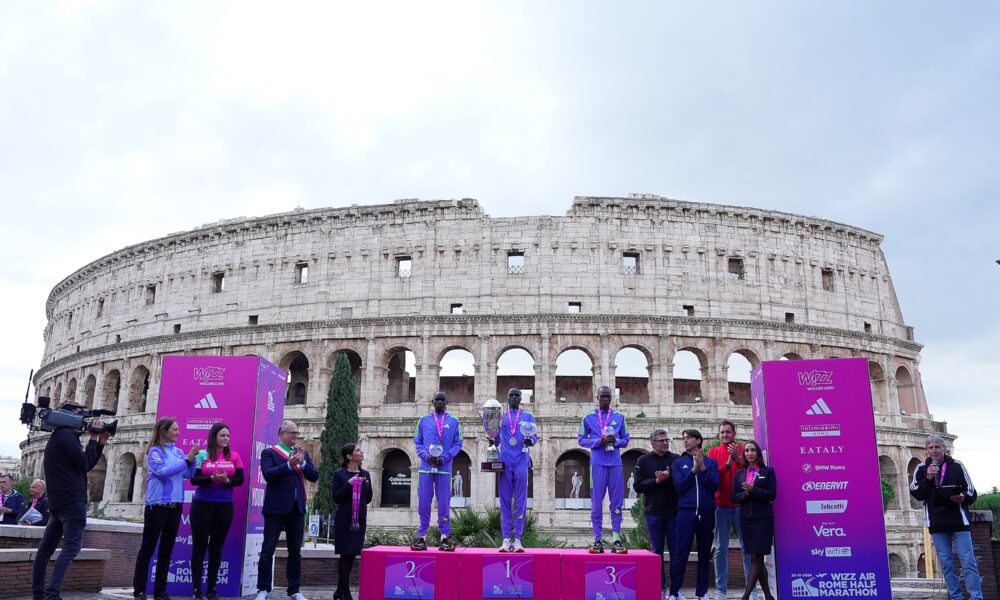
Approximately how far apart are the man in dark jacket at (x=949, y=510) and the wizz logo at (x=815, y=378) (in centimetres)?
141

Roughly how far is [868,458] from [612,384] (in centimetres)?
2561

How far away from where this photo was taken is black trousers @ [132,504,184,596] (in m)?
9.03

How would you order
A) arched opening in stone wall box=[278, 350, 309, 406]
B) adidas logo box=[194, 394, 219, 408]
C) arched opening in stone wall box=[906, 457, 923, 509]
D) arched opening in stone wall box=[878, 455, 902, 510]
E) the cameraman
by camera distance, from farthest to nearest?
1. arched opening in stone wall box=[278, 350, 309, 406]
2. arched opening in stone wall box=[906, 457, 923, 509]
3. arched opening in stone wall box=[878, 455, 902, 510]
4. adidas logo box=[194, 394, 219, 408]
5. the cameraman

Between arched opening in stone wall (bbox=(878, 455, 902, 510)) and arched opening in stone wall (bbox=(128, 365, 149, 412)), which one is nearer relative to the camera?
arched opening in stone wall (bbox=(878, 455, 902, 510))

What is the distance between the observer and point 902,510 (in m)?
34.7

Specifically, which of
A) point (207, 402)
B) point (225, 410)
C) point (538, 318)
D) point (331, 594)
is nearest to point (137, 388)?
point (538, 318)

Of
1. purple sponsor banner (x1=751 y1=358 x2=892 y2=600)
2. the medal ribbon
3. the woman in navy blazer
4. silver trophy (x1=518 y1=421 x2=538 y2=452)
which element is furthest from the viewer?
silver trophy (x1=518 y1=421 x2=538 y2=452)

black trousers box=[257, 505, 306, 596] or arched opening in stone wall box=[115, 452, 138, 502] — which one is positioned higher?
arched opening in stone wall box=[115, 452, 138, 502]

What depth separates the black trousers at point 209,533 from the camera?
9.42 metres

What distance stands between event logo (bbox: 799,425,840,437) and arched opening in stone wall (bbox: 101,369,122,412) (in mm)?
39963

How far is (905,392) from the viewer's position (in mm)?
39406

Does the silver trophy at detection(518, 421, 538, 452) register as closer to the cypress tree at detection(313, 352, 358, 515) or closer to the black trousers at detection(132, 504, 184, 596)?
the black trousers at detection(132, 504, 184, 596)

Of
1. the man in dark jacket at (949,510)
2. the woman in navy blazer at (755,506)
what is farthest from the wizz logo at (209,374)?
the man in dark jacket at (949,510)

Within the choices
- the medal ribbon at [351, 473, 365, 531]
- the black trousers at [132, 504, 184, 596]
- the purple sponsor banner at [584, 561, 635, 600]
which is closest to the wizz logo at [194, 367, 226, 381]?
the black trousers at [132, 504, 184, 596]
